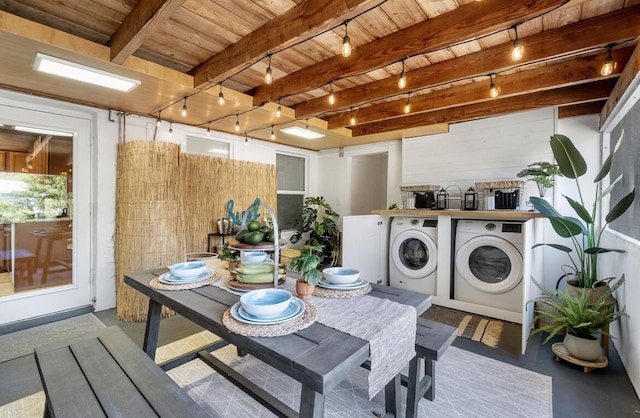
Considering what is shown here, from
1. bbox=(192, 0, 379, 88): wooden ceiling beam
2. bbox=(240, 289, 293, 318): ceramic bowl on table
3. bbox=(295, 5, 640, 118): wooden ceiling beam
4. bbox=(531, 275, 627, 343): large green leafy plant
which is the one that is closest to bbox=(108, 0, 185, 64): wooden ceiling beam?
bbox=(192, 0, 379, 88): wooden ceiling beam

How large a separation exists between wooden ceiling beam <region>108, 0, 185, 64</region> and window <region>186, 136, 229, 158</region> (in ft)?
6.59

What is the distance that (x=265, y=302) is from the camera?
54.3 inches

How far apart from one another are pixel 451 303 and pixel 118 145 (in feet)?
14.4

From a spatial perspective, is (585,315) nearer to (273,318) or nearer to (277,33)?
(273,318)

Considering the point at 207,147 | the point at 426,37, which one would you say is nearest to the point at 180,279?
the point at 426,37

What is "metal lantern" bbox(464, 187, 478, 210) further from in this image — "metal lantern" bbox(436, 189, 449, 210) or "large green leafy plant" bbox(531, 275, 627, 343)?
"large green leafy plant" bbox(531, 275, 627, 343)

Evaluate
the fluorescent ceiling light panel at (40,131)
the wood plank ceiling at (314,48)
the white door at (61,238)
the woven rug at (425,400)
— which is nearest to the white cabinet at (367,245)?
the wood plank ceiling at (314,48)

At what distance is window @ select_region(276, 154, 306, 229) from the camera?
5.52 metres

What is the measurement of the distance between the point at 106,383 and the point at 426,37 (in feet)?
8.81

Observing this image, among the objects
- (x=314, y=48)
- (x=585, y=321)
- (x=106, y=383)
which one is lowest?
(x=585, y=321)

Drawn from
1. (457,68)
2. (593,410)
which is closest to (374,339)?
(593,410)

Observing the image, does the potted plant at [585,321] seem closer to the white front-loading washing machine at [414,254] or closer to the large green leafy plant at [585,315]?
the large green leafy plant at [585,315]

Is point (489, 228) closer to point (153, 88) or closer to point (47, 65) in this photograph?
point (153, 88)

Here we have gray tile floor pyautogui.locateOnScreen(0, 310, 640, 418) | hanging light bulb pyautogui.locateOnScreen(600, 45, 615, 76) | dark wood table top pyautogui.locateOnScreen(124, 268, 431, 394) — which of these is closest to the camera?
dark wood table top pyautogui.locateOnScreen(124, 268, 431, 394)
